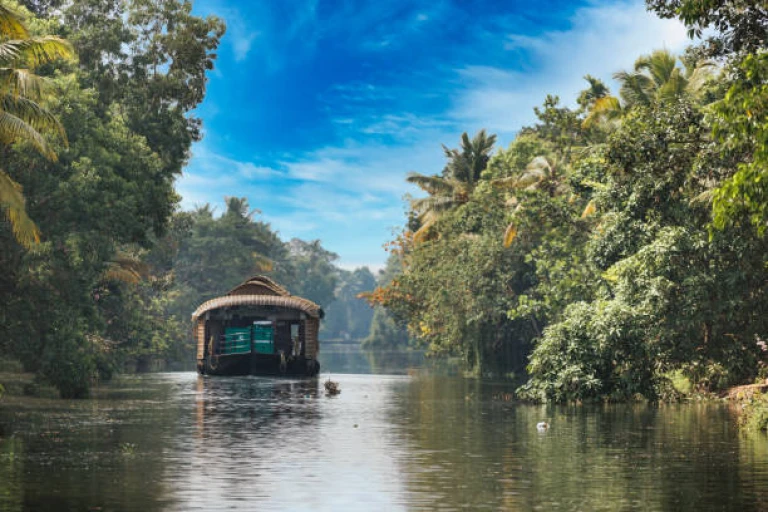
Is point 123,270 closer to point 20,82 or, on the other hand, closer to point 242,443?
point 20,82

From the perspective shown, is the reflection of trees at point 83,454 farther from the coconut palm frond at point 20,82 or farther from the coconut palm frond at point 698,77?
the coconut palm frond at point 698,77

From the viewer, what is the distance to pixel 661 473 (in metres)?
15.5

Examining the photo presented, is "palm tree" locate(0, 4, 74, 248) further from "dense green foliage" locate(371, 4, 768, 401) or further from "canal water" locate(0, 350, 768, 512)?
"dense green foliage" locate(371, 4, 768, 401)

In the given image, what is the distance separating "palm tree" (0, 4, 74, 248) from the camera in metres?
22.3

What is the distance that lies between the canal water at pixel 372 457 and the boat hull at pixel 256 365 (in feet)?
64.9

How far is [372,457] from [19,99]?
42.5 ft

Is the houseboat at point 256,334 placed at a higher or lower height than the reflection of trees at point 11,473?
higher

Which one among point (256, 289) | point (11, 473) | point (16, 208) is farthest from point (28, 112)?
point (256, 289)

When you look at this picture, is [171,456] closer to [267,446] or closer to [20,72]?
[267,446]

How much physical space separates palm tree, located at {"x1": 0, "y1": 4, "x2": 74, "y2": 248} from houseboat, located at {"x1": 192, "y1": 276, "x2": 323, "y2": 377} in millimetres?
27609

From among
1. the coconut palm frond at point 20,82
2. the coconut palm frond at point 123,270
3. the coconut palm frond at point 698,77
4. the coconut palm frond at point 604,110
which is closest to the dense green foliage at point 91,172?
the coconut palm frond at point 123,270

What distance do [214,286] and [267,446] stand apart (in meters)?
87.4

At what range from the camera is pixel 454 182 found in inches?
2616

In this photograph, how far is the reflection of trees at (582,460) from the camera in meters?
13.1
